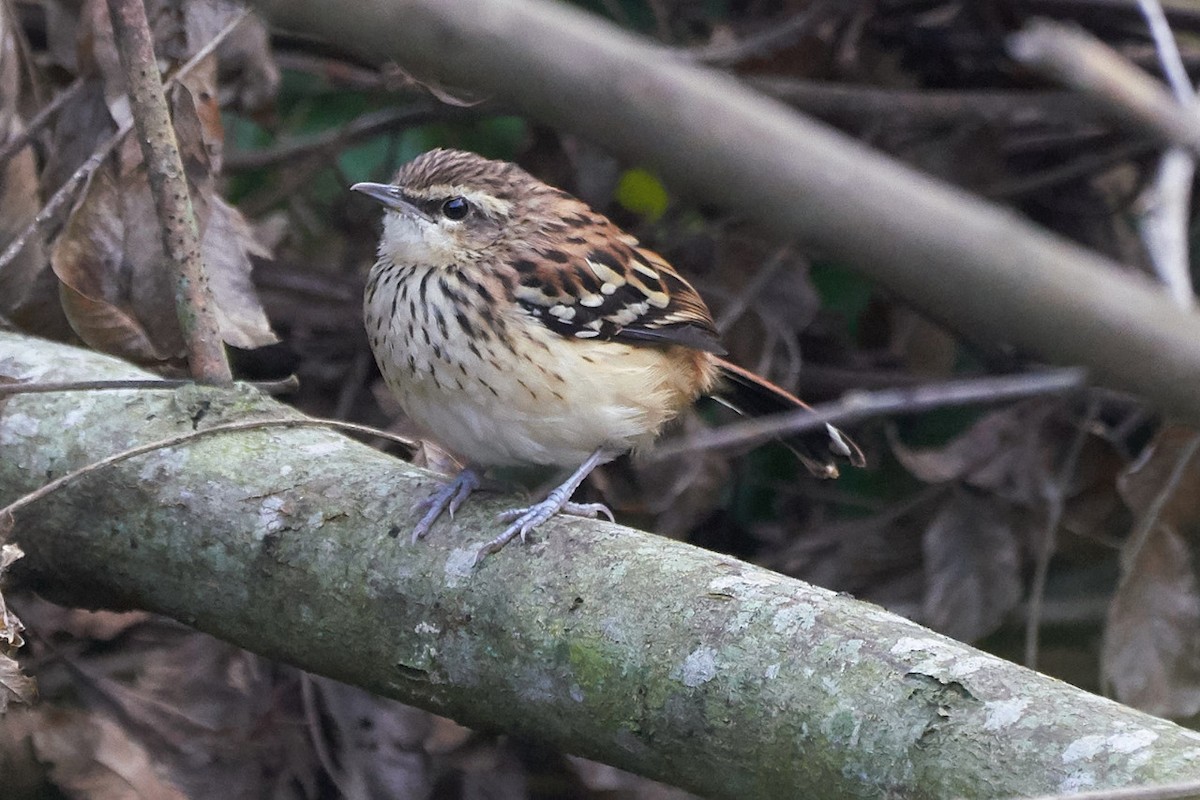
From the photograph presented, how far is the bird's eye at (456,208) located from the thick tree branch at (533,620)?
75 centimetres

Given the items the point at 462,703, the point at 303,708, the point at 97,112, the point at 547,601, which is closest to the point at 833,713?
the point at 547,601

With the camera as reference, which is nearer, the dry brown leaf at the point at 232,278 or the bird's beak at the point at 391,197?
the dry brown leaf at the point at 232,278

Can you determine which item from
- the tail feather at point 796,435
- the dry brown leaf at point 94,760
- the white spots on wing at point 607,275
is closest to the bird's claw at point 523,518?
the white spots on wing at point 607,275

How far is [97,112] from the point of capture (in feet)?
12.8

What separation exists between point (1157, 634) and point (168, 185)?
9.97 feet

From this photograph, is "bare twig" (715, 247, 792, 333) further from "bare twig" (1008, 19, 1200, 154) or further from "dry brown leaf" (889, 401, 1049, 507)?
"bare twig" (1008, 19, 1200, 154)

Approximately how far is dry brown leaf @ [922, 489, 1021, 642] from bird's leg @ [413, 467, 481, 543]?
1941 millimetres

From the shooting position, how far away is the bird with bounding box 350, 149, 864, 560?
3.38 meters

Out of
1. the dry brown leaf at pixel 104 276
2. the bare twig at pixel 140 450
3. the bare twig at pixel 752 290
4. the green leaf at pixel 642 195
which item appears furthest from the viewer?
the green leaf at pixel 642 195

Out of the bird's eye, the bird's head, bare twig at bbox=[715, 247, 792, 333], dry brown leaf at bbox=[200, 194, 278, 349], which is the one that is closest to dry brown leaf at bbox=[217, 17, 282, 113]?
dry brown leaf at bbox=[200, 194, 278, 349]

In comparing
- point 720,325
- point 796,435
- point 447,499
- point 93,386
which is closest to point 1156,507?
point 796,435

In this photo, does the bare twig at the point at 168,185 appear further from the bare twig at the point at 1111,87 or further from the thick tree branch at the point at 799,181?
the bare twig at the point at 1111,87

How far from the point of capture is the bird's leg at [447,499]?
290 cm

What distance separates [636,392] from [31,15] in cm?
287
